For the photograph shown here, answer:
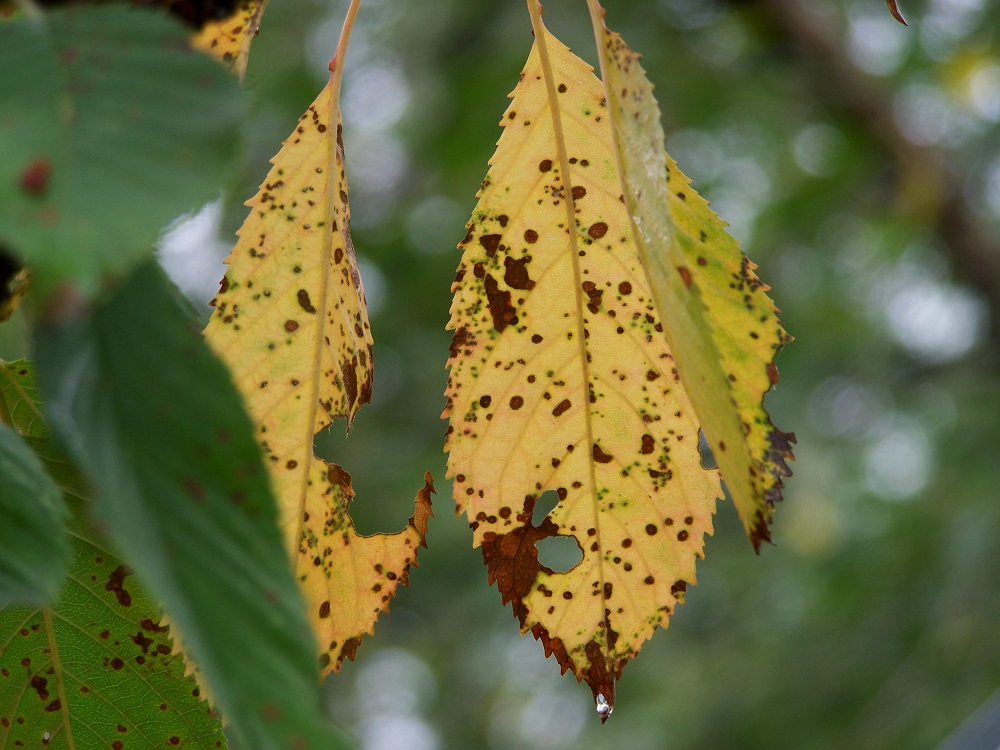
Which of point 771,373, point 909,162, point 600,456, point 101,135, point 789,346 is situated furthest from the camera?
point 789,346

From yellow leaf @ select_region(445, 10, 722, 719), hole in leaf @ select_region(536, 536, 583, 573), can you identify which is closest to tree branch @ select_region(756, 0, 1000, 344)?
hole in leaf @ select_region(536, 536, 583, 573)

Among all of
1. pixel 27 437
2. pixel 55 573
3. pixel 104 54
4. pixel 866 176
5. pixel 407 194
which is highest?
pixel 104 54

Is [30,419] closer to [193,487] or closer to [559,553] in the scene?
[193,487]

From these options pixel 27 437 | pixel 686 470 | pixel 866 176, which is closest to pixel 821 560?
pixel 866 176

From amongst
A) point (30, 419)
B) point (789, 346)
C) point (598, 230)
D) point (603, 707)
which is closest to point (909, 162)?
point (789, 346)

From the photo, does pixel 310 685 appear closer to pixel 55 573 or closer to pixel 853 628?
pixel 55 573
